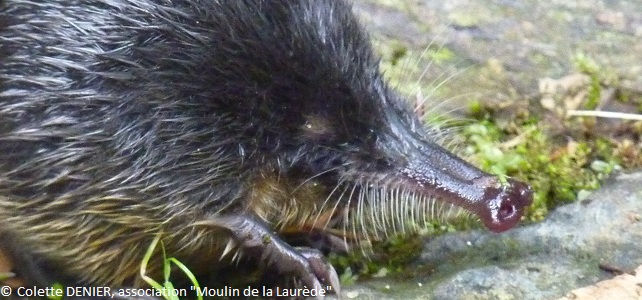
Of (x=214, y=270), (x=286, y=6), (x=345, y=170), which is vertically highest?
A: (x=286, y=6)

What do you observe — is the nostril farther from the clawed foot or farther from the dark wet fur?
the clawed foot

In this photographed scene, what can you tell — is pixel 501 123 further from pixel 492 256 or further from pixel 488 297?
pixel 488 297

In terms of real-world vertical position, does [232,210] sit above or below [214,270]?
above

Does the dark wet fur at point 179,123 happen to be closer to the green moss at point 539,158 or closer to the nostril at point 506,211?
the nostril at point 506,211

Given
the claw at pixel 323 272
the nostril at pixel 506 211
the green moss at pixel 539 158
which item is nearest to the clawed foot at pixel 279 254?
the claw at pixel 323 272

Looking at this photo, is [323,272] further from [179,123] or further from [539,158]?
[539,158]

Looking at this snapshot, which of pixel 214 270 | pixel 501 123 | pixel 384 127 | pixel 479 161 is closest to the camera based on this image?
pixel 384 127

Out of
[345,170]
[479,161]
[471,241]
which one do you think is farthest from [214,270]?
[479,161]

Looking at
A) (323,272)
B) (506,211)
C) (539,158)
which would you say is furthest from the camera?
(539,158)

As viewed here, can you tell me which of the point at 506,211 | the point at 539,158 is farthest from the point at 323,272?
the point at 539,158
